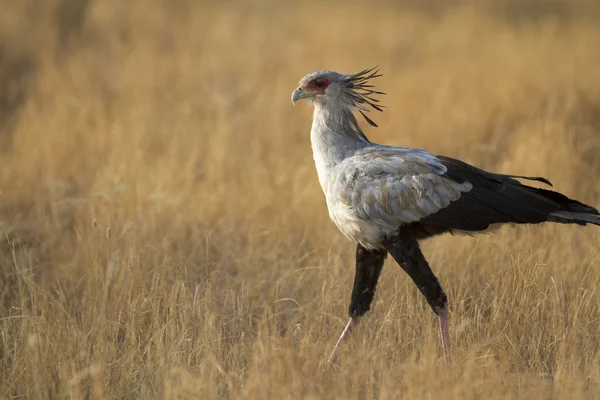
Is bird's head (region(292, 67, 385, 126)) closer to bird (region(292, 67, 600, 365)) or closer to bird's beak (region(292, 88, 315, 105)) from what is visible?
bird's beak (region(292, 88, 315, 105))

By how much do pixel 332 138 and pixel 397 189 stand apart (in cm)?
59

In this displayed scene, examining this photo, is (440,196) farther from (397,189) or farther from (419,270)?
(419,270)

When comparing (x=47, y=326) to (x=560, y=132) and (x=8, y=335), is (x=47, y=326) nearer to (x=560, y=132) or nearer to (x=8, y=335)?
(x=8, y=335)

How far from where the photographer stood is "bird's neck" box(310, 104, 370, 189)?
4.73m

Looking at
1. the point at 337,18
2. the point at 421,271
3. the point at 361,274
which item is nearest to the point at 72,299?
the point at 361,274

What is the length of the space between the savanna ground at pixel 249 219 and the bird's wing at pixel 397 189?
2.17 ft

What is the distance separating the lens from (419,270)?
436 cm

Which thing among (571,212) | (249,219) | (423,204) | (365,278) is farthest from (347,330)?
(249,219)

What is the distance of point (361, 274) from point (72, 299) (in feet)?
6.31

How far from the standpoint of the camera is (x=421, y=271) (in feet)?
14.3

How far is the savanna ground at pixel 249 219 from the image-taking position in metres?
4.08

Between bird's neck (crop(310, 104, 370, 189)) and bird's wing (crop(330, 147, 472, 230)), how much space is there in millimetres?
245

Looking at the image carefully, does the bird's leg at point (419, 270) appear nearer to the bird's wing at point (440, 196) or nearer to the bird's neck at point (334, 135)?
the bird's wing at point (440, 196)

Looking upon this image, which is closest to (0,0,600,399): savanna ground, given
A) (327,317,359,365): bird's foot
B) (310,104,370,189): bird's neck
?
(327,317,359,365): bird's foot
